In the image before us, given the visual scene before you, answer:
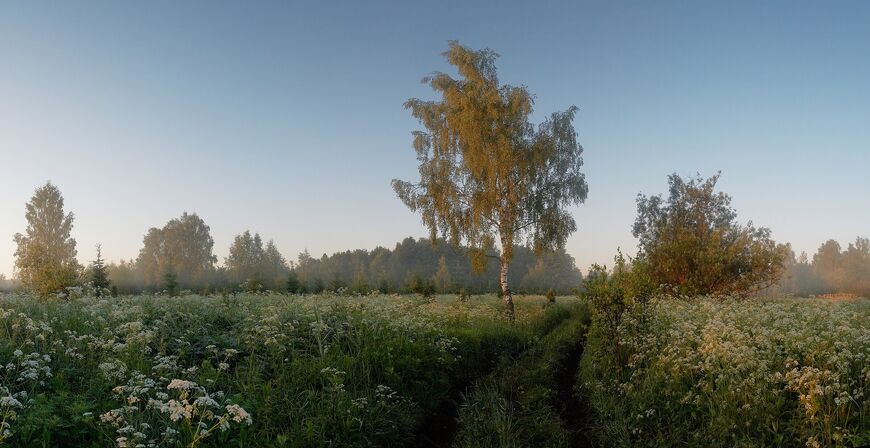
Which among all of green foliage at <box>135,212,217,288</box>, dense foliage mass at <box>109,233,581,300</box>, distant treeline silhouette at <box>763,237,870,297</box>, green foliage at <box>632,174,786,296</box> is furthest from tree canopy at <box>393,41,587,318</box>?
distant treeline silhouette at <box>763,237,870,297</box>

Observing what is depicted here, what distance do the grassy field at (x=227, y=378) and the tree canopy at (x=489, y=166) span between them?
12.8 metres

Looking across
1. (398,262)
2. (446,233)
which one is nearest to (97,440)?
(446,233)

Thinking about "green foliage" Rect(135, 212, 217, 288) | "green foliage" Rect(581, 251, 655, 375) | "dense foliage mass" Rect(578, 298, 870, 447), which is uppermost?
"green foliage" Rect(135, 212, 217, 288)

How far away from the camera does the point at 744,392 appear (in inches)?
280

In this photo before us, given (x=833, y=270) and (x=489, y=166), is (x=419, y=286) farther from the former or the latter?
(x=833, y=270)

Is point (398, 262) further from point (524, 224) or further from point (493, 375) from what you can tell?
point (493, 375)

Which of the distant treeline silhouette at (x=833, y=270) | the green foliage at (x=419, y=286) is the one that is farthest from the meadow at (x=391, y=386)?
the distant treeline silhouette at (x=833, y=270)

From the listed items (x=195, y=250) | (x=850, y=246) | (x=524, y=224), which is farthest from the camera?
(x=850, y=246)

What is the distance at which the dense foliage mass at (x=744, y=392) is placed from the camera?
20.7 feet

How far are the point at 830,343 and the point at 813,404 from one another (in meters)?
3.02

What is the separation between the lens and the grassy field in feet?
18.0

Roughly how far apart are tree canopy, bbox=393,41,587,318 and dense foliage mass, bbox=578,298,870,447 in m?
15.3

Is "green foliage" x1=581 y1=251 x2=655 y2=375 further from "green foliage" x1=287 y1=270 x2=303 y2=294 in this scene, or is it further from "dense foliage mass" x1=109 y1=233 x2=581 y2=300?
"dense foliage mass" x1=109 y1=233 x2=581 y2=300

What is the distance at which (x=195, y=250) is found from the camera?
91062 mm
